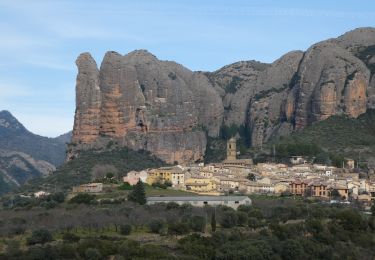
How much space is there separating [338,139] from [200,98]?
34708 mm

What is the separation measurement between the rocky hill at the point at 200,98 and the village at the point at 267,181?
25.0m

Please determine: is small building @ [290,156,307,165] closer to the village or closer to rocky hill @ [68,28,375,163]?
the village

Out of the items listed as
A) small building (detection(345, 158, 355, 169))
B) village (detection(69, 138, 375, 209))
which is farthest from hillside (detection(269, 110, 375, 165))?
Result: village (detection(69, 138, 375, 209))

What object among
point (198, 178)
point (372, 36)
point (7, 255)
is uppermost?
point (372, 36)

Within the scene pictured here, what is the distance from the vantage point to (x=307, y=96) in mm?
128250

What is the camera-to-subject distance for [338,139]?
115 meters

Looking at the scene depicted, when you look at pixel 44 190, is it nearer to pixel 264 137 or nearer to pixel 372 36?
pixel 264 137

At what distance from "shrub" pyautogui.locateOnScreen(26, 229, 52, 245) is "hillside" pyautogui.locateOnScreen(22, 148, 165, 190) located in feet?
152

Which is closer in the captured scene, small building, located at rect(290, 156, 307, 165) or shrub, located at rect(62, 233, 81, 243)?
shrub, located at rect(62, 233, 81, 243)

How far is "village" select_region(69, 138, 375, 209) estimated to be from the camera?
84938mm

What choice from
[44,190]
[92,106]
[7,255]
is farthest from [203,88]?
[7,255]

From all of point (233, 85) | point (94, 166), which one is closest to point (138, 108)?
point (94, 166)

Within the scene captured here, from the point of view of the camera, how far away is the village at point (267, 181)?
279 ft

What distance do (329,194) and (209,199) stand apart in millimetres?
13400
